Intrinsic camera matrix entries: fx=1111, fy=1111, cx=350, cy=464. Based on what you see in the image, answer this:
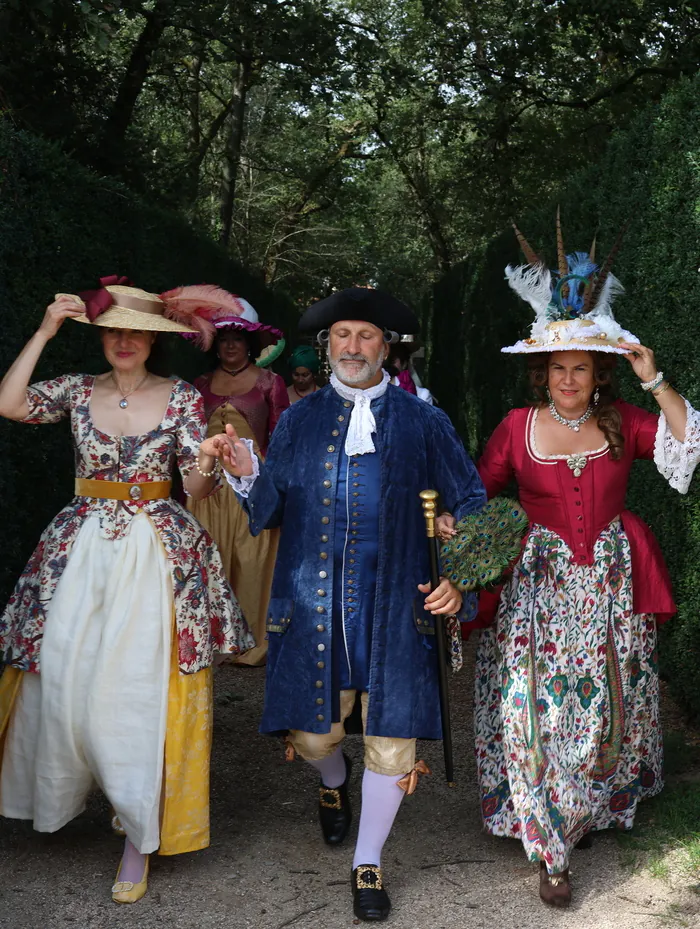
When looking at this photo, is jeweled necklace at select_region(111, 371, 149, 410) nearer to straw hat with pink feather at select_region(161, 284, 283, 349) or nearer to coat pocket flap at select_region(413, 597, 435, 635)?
straw hat with pink feather at select_region(161, 284, 283, 349)

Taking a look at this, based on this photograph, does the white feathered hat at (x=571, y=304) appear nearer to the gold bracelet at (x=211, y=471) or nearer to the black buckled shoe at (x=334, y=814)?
the gold bracelet at (x=211, y=471)

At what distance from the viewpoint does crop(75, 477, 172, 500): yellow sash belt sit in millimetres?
3967

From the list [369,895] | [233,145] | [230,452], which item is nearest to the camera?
[369,895]

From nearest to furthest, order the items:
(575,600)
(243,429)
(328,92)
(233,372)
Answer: (575,600) < (243,429) < (233,372) < (328,92)

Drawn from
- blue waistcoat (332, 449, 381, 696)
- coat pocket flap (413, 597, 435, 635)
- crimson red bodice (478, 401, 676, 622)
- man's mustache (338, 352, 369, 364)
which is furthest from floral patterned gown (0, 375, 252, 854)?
crimson red bodice (478, 401, 676, 622)

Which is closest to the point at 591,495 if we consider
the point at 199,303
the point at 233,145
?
the point at 199,303

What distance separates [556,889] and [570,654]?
0.80m

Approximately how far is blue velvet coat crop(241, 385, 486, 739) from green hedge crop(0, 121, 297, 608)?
1.18 metres

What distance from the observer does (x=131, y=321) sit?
13.1 feet

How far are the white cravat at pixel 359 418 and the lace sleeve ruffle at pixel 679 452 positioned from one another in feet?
3.40

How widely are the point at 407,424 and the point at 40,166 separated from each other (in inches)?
77.3

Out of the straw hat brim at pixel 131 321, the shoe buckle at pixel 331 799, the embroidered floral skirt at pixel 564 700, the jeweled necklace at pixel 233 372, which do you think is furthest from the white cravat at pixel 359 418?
the jeweled necklace at pixel 233 372

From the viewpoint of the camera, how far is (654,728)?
14.2 feet

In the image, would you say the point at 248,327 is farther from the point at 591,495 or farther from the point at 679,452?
the point at 679,452
